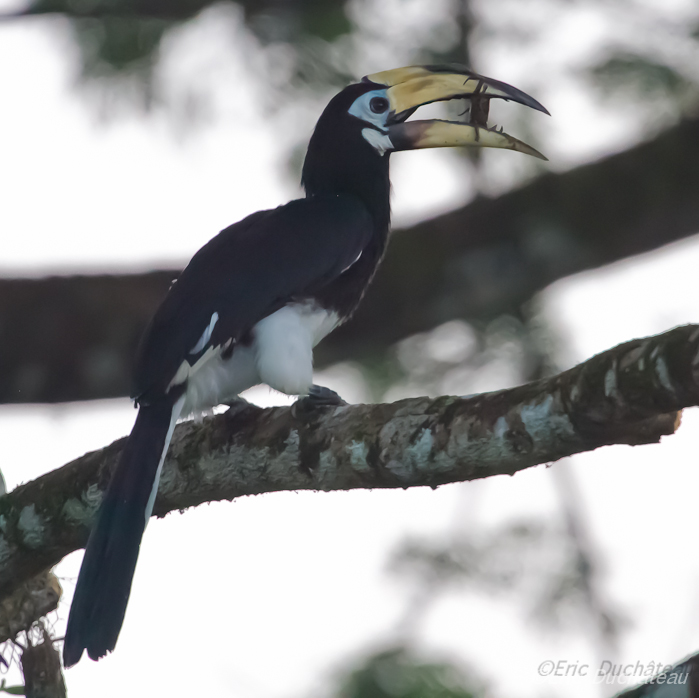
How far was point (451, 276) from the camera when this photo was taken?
333 centimetres

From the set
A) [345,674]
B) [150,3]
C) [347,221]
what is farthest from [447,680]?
[150,3]

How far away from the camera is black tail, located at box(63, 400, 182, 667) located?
2080 millimetres

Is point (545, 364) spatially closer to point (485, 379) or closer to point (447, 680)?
point (485, 379)

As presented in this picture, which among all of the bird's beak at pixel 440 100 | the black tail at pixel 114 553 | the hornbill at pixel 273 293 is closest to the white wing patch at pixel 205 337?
the hornbill at pixel 273 293

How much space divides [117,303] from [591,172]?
1454 mm

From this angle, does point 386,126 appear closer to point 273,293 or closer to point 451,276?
point 451,276

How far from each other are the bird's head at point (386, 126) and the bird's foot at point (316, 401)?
825 mm

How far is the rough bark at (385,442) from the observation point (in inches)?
62.7

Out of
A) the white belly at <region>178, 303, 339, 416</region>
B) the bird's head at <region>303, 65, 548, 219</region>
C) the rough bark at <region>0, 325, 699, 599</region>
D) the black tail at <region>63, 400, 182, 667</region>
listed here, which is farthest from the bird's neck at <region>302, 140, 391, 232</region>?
the black tail at <region>63, 400, 182, 667</region>

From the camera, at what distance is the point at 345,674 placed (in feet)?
8.49

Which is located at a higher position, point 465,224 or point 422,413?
point 465,224

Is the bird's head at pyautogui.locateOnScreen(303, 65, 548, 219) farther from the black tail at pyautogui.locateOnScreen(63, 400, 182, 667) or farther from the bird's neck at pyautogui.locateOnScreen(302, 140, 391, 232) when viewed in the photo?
the black tail at pyautogui.locateOnScreen(63, 400, 182, 667)

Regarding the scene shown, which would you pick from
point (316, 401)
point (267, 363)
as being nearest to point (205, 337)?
point (267, 363)

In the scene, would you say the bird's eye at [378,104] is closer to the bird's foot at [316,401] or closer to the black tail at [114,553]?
the bird's foot at [316,401]
